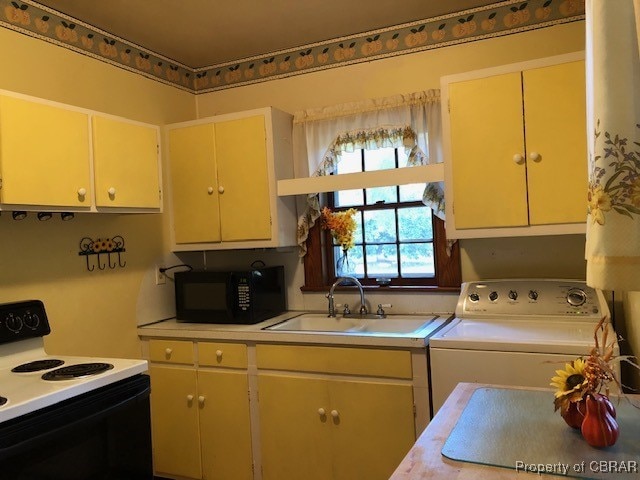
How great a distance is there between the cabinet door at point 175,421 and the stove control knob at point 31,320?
762mm

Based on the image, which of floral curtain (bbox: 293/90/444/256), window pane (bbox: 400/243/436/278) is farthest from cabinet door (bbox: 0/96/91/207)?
window pane (bbox: 400/243/436/278)

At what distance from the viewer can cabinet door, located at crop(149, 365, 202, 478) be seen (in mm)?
2734

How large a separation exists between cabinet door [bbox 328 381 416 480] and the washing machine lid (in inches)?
12.0

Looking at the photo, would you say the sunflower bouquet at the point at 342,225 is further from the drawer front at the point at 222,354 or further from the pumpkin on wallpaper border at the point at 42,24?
the pumpkin on wallpaper border at the point at 42,24

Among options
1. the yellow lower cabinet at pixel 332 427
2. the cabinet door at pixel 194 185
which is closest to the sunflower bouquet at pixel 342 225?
the cabinet door at pixel 194 185

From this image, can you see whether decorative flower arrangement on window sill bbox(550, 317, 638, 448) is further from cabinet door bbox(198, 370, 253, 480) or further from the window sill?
cabinet door bbox(198, 370, 253, 480)

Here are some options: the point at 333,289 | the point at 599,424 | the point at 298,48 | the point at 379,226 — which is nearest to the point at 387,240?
the point at 379,226

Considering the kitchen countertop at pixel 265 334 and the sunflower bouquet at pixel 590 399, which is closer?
the sunflower bouquet at pixel 590 399

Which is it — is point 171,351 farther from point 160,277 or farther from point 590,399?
point 590,399

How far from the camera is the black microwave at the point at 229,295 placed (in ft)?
9.14

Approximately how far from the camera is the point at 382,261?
3014 millimetres

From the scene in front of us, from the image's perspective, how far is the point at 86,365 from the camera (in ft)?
6.60

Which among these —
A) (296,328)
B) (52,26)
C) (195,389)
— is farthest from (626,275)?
(52,26)

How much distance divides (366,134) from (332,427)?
60.9 inches
